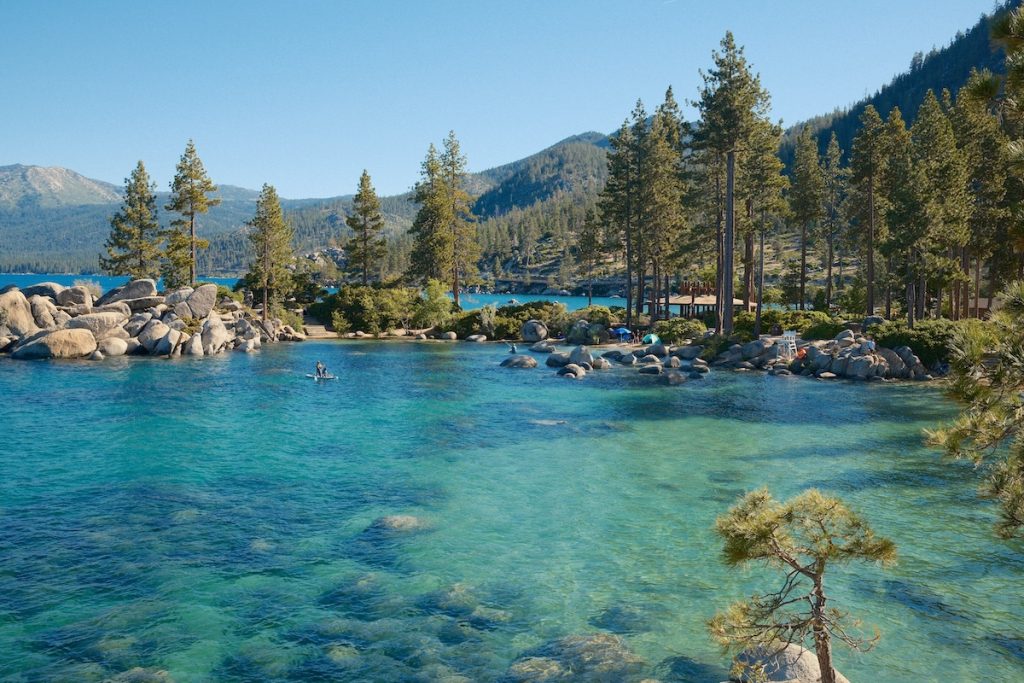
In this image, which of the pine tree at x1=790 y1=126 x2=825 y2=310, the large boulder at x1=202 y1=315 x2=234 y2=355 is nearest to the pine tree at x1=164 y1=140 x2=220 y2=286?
the large boulder at x1=202 y1=315 x2=234 y2=355

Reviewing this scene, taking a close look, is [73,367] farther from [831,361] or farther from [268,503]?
[831,361]

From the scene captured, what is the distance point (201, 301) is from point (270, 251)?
38.4ft

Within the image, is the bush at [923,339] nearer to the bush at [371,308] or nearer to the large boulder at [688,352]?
the large boulder at [688,352]

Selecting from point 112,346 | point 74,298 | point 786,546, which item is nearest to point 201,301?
point 74,298

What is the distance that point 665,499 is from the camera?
18719mm

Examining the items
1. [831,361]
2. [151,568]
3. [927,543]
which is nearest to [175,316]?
[151,568]

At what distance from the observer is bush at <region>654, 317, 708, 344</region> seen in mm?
55375

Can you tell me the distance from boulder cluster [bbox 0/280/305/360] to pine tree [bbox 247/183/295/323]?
7434 millimetres

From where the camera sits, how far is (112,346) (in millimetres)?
49625

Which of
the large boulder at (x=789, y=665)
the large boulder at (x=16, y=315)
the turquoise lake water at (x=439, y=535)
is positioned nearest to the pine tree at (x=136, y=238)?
the large boulder at (x=16, y=315)

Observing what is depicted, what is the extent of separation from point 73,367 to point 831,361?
49589mm

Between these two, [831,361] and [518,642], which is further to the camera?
[831,361]

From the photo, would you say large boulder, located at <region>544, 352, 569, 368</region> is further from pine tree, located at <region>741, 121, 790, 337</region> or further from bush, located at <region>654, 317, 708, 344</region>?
pine tree, located at <region>741, 121, 790, 337</region>

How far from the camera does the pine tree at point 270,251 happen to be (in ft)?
221
